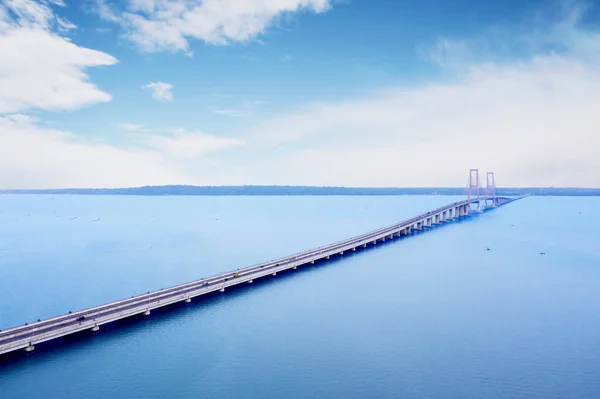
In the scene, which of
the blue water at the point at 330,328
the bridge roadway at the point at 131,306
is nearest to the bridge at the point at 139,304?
the bridge roadway at the point at 131,306

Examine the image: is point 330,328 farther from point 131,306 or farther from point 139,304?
point 131,306

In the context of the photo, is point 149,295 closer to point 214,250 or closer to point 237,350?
point 237,350

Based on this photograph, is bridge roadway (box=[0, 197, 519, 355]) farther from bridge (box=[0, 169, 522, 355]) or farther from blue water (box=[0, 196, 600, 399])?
blue water (box=[0, 196, 600, 399])

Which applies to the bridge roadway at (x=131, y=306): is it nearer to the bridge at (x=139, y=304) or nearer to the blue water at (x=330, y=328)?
the bridge at (x=139, y=304)

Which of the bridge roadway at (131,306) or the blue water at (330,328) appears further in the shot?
the bridge roadway at (131,306)

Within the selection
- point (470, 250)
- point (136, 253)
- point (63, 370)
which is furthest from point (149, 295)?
point (470, 250)

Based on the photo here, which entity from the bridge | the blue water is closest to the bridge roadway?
the bridge

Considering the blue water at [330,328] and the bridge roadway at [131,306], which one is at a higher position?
the bridge roadway at [131,306]

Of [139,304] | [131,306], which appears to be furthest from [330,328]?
[131,306]
